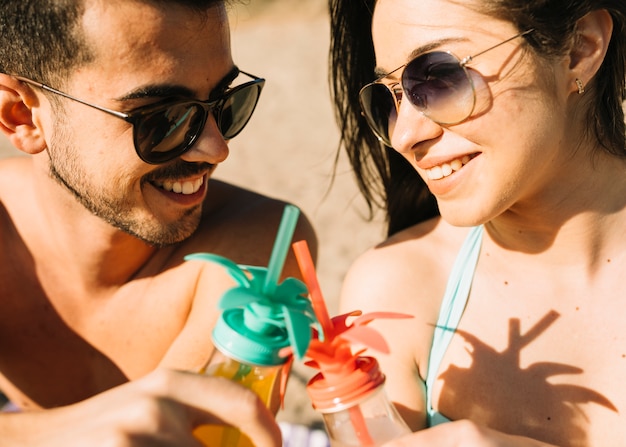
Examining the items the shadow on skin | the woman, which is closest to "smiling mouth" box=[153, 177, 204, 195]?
the woman

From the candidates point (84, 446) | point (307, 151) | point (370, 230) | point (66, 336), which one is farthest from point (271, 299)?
point (307, 151)

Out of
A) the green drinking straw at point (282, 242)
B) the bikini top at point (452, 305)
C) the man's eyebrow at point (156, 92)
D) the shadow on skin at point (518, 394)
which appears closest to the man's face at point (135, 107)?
the man's eyebrow at point (156, 92)

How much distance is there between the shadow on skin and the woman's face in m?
0.47

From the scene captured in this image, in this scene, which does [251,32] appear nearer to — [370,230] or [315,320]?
[370,230]

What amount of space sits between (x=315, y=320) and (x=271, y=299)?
10 cm

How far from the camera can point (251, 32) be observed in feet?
32.6

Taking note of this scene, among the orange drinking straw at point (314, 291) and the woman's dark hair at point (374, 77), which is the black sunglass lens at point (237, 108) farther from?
the orange drinking straw at point (314, 291)

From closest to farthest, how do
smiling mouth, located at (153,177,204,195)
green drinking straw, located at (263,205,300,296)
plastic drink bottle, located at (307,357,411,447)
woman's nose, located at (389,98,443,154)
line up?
green drinking straw, located at (263,205,300,296) → plastic drink bottle, located at (307,357,411,447) → woman's nose, located at (389,98,443,154) → smiling mouth, located at (153,177,204,195)

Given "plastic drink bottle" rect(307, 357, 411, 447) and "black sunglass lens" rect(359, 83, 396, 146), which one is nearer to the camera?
"plastic drink bottle" rect(307, 357, 411, 447)

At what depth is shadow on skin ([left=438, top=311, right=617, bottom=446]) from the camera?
2373mm

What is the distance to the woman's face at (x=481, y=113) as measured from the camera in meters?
2.19

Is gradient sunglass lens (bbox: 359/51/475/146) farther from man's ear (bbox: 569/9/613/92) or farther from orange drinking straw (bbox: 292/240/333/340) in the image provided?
orange drinking straw (bbox: 292/240/333/340)

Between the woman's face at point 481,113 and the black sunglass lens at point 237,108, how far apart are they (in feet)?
2.00

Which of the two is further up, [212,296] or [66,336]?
[212,296]
